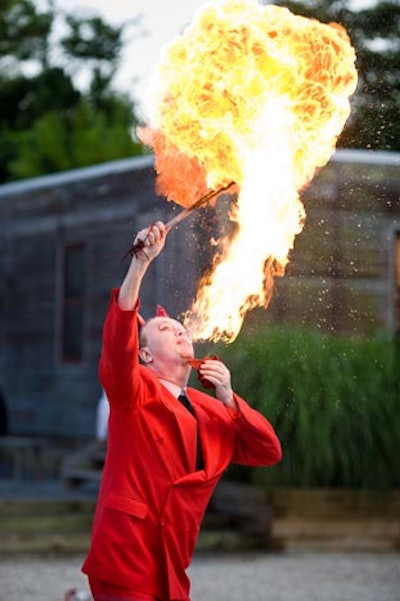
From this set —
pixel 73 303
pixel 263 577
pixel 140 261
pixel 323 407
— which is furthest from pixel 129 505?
pixel 73 303

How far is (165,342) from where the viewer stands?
19.1 feet

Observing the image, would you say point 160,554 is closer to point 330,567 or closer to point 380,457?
point 330,567

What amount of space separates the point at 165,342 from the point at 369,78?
7.18ft

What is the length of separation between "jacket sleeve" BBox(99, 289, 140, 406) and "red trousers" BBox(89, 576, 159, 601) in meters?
0.66

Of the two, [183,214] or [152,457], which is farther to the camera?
[152,457]

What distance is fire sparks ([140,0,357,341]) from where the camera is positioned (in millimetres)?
6199

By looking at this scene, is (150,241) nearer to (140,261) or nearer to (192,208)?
(140,261)

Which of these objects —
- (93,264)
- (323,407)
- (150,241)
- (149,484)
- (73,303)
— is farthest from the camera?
(73,303)

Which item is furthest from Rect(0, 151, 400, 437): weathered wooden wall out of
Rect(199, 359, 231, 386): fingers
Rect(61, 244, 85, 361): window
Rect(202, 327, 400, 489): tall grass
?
Rect(199, 359, 231, 386): fingers

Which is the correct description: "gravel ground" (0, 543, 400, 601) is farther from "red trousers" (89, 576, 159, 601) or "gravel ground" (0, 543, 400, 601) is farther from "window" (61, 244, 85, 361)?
"window" (61, 244, 85, 361)

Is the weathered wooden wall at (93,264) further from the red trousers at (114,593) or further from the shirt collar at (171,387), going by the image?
the red trousers at (114,593)

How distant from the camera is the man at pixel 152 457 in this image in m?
5.62

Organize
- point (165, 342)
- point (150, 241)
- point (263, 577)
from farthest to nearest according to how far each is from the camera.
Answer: point (263, 577), point (165, 342), point (150, 241)

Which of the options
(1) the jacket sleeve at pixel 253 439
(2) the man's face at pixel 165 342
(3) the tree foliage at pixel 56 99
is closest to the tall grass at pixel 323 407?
(1) the jacket sleeve at pixel 253 439
